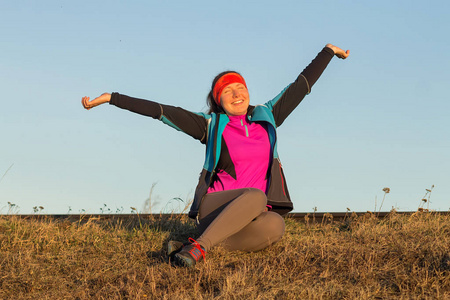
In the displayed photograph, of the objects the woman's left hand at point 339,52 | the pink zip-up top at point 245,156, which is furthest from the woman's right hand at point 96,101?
the woman's left hand at point 339,52

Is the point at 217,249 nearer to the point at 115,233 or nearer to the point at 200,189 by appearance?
the point at 200,189

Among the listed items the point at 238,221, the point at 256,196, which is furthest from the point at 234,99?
the point at 238,221

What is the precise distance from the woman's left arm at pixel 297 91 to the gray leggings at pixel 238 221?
3.59 ft

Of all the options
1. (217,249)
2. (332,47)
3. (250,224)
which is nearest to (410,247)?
(250,224)

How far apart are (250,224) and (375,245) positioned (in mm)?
1356

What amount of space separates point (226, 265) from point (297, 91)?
6.96ft

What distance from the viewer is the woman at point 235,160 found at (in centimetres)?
509

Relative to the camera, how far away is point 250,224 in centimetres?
518

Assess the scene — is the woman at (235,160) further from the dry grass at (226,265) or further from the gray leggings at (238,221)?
the dry grass at (226,265)

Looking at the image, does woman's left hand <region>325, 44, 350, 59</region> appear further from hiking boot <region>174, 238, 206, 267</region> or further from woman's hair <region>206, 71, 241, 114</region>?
hiking boot <region>174, 238, 206, 267</region>

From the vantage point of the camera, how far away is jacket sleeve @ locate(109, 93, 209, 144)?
5059 mm

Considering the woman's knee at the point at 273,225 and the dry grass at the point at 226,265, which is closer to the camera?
the dry grass at the point at 226,265

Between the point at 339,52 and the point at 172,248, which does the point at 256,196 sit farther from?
the point at 339,52

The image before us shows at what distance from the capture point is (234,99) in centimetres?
534
